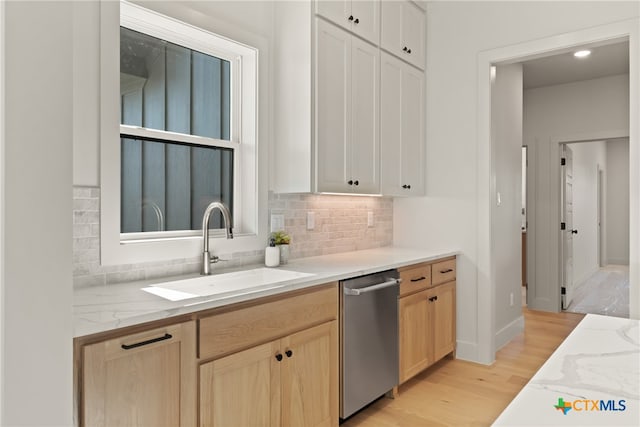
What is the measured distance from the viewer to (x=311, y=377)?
2.13 metres

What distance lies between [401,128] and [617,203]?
8.63m

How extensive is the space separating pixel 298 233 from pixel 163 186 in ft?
3.12

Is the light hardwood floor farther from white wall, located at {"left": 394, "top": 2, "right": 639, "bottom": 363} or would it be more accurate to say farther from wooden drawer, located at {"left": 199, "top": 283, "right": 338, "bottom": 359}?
wooden drawer, located at {"left": 199, "top": 283, "right": 338, "bottom": 359}

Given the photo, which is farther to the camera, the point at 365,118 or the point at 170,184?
the point at 365,118

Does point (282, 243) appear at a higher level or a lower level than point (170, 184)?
lower

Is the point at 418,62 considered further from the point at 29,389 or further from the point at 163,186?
the point at 29,389

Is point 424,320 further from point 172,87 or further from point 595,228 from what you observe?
point 595,228

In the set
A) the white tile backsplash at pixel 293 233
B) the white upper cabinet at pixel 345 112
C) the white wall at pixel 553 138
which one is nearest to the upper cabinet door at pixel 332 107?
the white upper cabinet at pixel 345 112

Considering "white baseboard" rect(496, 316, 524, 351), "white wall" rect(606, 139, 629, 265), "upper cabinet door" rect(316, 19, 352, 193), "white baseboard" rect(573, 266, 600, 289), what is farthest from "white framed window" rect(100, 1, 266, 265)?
"white wall" rect(606, 139, 629, 265)

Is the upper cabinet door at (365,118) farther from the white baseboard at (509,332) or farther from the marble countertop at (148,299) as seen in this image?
the white baseboard at (509,332)

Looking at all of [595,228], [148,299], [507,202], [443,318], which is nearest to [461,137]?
[507,202]

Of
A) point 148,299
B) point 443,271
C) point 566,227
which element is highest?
point 566,227

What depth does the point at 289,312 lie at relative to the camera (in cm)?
202

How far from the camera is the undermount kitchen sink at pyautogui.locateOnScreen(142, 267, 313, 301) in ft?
5.86
